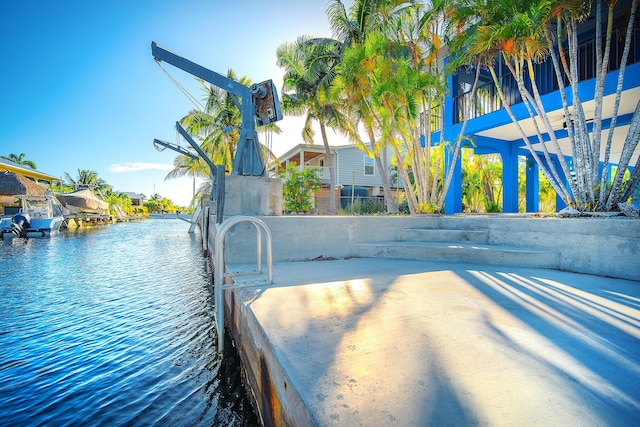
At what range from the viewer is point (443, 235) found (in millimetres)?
6371

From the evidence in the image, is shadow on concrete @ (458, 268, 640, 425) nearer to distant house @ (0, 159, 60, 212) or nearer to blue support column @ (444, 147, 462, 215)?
blue support column @ (444, 147, 462, 215)

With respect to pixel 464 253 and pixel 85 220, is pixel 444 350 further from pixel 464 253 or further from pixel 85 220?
pixel 85 220

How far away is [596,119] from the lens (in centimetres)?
588

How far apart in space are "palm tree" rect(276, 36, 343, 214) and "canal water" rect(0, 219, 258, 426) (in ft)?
40.2

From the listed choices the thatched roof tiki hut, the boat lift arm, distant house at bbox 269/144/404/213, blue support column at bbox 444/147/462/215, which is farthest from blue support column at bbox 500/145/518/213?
the thatched roof tiki hut

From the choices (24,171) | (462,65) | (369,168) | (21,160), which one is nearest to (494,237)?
(462,65)

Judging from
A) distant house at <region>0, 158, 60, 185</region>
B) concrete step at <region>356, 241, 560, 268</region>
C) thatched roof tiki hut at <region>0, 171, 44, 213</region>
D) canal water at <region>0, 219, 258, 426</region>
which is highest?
distant house at <region>0, 158, 60, 185</region>

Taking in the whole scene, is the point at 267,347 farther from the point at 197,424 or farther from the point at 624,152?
the point at 624,152

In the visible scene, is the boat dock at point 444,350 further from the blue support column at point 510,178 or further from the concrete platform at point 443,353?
the blue support column at point 510,178

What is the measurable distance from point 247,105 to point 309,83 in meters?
11.3

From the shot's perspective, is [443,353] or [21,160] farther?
[21,160]

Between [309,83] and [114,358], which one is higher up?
[309,83]

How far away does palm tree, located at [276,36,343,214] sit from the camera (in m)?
15.8

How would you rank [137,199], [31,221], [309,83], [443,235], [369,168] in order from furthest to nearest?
1. [137,199]
2. [369,168]
3. [31,221]
4. [309,83]
5. [443,235]
